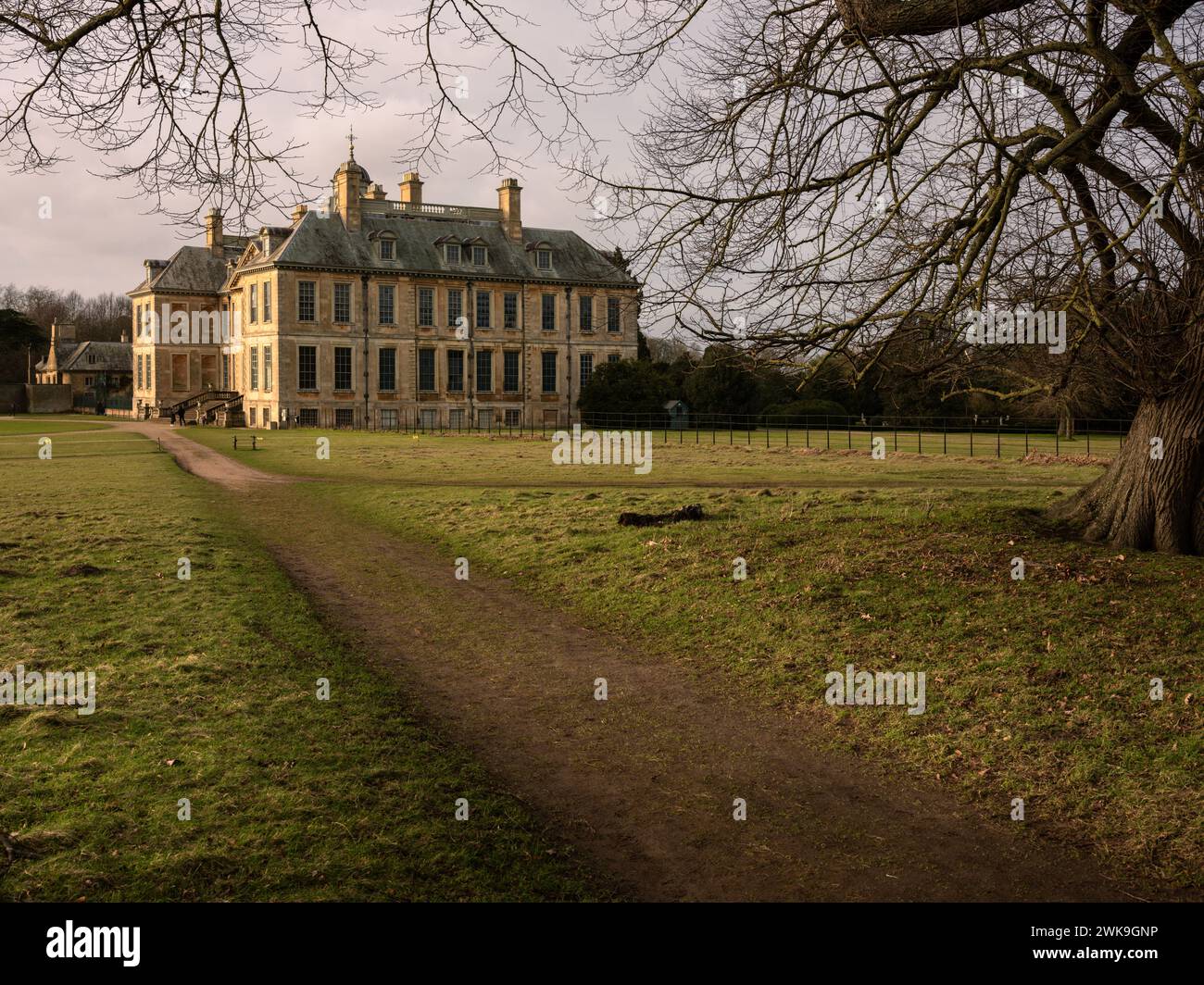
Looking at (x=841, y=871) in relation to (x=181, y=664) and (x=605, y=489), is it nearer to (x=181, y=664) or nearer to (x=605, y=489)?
(x=181, y=664)

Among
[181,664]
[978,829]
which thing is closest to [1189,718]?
[978,829]

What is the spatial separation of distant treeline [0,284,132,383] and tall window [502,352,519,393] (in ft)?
155

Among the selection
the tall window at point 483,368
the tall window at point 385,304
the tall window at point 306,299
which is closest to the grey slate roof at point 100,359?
the tall window at point 306,299

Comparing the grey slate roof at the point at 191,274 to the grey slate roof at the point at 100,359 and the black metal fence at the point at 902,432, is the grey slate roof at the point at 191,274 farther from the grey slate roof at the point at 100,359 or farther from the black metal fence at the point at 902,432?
the black metal fence at the point at 902,432

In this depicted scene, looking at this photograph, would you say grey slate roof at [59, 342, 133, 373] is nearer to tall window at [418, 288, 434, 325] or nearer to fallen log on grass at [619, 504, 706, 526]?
tall window at [418, 288, 434, 325]

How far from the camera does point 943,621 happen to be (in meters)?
9.71

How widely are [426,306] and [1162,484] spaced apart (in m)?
56.6

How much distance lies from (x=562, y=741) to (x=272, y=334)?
5752cm

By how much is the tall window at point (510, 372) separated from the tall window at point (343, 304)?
33.0 feet

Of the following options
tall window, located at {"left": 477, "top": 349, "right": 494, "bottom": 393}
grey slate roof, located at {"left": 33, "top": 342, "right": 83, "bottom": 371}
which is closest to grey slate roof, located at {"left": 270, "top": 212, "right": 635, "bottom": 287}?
tall window, located at {"left": 477, "top": 349, "right": 494, "bottom": 393}

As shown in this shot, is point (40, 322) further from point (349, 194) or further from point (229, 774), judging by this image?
point (229, 774)

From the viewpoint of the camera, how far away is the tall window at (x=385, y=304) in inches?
2459

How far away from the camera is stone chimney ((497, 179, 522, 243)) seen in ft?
218

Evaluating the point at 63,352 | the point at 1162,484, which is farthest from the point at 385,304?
the point at 63,352
